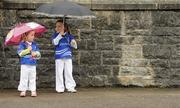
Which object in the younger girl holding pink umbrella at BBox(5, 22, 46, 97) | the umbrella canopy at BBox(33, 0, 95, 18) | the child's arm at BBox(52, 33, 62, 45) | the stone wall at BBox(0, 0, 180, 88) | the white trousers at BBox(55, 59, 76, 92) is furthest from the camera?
the stone wall at BBox(0, 0, 180, 88)

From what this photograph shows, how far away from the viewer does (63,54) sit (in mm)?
10539

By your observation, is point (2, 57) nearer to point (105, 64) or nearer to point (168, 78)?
point (105, 64)

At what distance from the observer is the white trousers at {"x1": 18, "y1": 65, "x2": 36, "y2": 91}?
397 inches

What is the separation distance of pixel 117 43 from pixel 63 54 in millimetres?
1345

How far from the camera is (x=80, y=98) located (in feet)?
32.3

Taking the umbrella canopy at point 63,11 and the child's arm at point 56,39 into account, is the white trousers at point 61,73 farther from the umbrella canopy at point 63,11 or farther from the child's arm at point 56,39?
the umbrella canopy at point 63,11

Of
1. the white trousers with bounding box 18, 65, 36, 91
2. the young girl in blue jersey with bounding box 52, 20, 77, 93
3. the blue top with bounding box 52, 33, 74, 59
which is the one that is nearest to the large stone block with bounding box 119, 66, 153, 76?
the young girl in blue jersey with bounding box 52, 20, 77, 93

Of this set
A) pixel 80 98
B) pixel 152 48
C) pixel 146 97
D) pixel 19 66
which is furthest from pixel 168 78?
pixel 19 66

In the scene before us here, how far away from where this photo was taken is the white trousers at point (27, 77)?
1009cm

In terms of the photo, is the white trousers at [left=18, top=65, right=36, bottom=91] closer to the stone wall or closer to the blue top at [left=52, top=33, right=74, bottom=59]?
the blue top at [left=52, top=33, right=74, bottom=59]

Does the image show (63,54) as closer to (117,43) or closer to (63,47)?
(63,47)

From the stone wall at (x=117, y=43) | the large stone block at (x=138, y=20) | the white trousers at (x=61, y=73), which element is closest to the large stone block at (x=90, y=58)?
the stone wall at (x=117, y=43)

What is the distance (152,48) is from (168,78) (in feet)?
2.47

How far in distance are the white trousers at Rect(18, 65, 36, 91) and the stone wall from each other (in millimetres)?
1123
